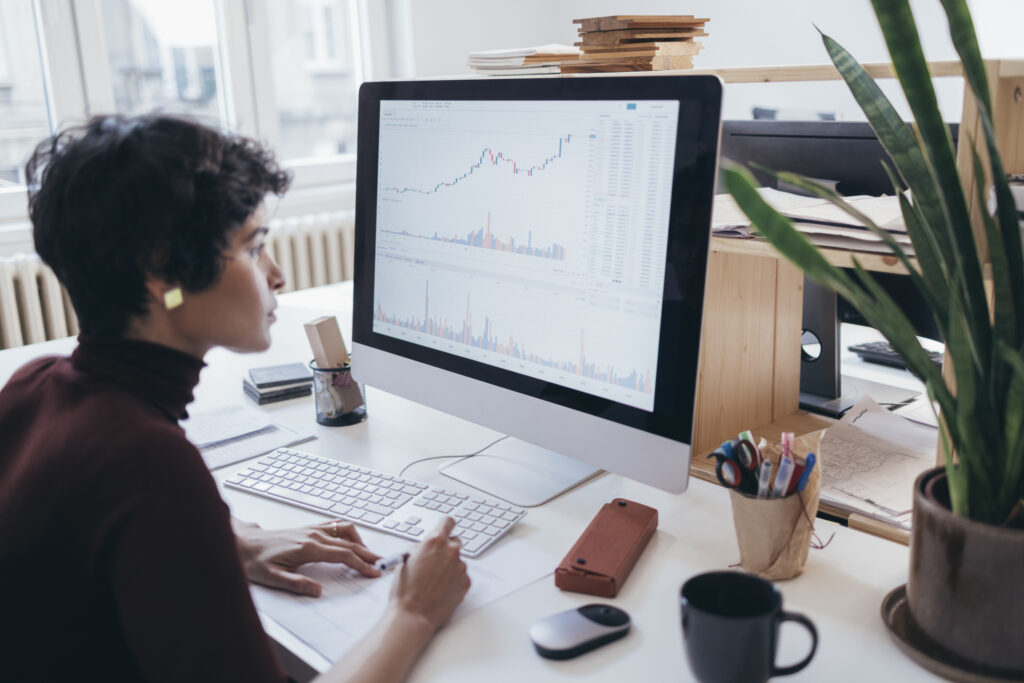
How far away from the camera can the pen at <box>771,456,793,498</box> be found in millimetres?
834

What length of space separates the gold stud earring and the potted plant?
529 millimetres

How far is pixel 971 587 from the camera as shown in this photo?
0.69 metres

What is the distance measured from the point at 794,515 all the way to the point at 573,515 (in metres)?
0.27

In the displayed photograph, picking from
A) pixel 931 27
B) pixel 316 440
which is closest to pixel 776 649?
pixel 316 440

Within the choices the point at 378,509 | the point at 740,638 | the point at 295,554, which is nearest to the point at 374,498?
the point at 378,509

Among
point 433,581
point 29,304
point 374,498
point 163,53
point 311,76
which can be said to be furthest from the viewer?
point 311,76

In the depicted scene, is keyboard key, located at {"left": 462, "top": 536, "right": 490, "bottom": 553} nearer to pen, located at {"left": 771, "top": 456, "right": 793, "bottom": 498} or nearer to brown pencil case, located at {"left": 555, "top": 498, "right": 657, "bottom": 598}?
brown pencil case, located at {"left": 555, "top": 498, "right": 657, "bottom": 598}

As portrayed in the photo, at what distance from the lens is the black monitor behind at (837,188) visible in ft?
4.55

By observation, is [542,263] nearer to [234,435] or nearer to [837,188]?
[234,435]

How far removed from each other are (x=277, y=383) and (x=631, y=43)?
2.51 ft

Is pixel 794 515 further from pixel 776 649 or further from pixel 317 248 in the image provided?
pixel 317 248

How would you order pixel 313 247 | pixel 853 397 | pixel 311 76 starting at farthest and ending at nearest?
pixel 311 76 < pixel 313 247 < pixel 853 397

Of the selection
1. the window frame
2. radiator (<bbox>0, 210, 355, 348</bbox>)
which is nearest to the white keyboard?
the window frame

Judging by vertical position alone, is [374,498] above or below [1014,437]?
below
